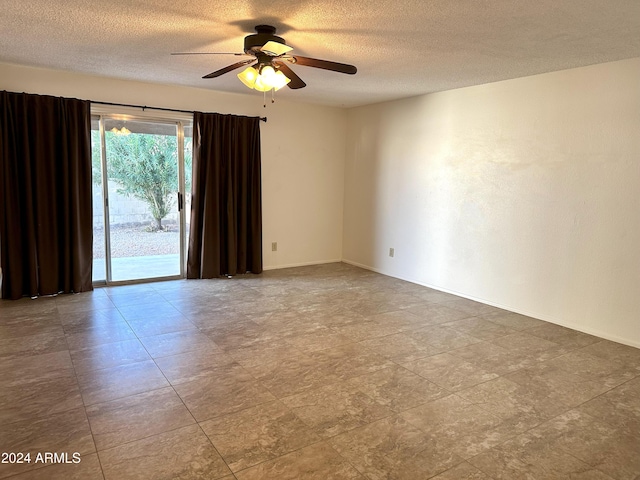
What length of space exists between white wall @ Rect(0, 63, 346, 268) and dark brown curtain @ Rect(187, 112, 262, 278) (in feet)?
0.84

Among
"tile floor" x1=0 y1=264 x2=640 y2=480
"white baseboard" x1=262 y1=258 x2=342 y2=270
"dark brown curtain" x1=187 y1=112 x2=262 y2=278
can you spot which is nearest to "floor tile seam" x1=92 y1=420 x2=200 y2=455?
"tile floor" x1=0 y1=264 x2=640 y2=480

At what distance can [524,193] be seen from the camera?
13.7 feet

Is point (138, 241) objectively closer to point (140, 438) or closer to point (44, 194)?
point (44, 194)

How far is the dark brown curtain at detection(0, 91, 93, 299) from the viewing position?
4.22m

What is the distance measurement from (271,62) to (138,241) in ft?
10.3

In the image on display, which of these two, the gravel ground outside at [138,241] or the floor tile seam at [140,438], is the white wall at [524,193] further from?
the floor tile seam at [140,438]

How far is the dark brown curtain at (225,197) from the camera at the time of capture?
5.25 meters

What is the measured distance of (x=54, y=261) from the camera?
4.52 metres

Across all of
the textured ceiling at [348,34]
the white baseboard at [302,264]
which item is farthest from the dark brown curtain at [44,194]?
the white baseboard at [302,264]

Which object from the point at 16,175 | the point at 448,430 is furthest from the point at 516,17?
the point at 16,175

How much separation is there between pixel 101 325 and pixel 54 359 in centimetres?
70

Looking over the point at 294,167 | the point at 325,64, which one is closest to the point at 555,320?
the point at 325,64

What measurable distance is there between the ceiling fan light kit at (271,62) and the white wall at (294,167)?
92.1 inches

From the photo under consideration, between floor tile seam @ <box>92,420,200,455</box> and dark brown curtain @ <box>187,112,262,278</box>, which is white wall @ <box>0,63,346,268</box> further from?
floor tile seam @ <box>92,420,200,455</box>
